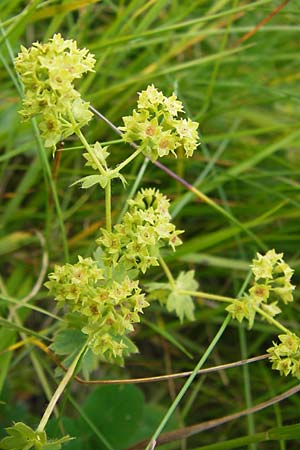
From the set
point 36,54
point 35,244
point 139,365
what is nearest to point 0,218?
point 35,244

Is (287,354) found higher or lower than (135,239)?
lower

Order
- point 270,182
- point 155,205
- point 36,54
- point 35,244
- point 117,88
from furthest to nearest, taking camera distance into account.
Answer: point 270,182
point 35,244
point 117,88
point 155,205
point 36,54

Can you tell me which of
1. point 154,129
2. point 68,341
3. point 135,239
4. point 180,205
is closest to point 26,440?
point 68,341

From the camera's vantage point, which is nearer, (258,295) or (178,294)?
(258,295)

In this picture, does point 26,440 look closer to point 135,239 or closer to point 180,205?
point 135,239

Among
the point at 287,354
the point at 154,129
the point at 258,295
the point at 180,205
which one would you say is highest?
the point at 180,205

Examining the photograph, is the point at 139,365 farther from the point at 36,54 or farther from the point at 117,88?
the point at 36,54

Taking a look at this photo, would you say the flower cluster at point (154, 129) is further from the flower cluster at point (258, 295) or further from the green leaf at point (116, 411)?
the green leaf at point (116, 411)

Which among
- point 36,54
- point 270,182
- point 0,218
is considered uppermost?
point 270,182
